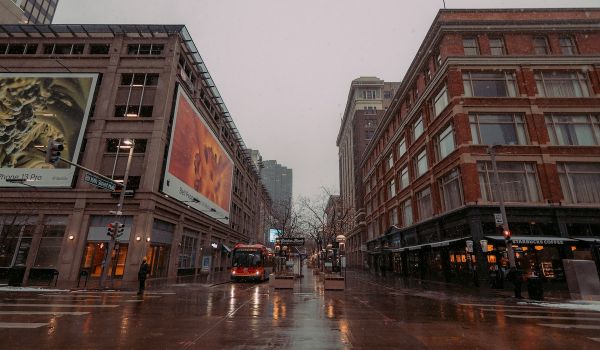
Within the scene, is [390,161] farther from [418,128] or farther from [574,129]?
[574,129]

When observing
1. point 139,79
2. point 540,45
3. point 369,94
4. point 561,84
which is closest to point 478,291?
point 561,84

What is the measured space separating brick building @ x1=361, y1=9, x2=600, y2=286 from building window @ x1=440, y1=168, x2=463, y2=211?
10 centimetres

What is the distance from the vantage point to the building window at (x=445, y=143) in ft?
94.7

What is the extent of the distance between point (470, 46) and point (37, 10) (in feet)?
303

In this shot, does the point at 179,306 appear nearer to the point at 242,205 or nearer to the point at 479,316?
the point at 479,316

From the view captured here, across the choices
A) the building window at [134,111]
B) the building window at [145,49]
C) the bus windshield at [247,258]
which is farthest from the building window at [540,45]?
the building window at [134,111]

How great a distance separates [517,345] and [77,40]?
138 ft

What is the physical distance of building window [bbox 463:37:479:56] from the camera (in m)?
29.8

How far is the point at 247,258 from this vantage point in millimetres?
29531

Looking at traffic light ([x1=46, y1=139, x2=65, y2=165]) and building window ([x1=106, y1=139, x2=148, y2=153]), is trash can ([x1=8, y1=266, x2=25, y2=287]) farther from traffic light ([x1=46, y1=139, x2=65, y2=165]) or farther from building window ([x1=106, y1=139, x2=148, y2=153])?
building window ([x1=106, y1=139, x2=148, y2=153])

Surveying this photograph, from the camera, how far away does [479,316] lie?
11.4 metres

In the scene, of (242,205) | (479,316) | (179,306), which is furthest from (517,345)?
(242,205)

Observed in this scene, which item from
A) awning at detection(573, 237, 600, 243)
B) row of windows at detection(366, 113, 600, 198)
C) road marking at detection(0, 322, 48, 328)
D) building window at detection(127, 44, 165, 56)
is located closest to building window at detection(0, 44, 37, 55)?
building window at detection(127, 44, 165, 56)

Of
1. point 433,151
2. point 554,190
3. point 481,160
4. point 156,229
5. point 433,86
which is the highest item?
point 433,86
